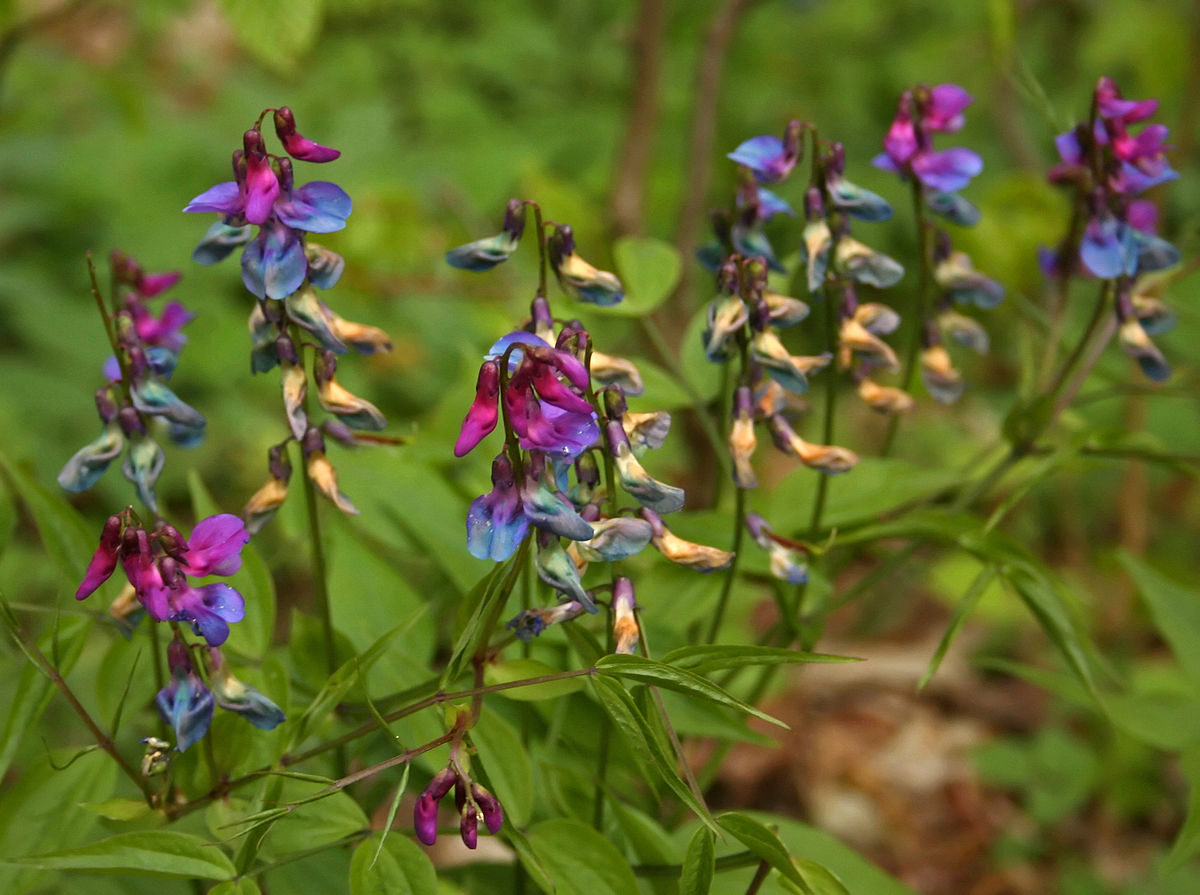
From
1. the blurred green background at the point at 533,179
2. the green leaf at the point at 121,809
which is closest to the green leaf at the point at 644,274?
the green leaf at the point at 121,809

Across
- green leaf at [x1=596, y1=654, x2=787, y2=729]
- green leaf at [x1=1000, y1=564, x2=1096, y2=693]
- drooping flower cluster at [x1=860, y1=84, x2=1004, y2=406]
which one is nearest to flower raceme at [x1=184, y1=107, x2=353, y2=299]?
green leaf at [x1=596, y1=654, x2=787, y2=729]

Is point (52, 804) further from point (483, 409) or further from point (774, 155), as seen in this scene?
point (774, 155)

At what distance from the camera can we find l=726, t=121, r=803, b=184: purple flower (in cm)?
125

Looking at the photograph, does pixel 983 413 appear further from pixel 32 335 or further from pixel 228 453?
pixel 32 335

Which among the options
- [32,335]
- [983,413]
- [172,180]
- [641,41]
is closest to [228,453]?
[32,335]

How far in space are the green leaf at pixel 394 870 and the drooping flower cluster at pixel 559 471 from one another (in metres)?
0.23

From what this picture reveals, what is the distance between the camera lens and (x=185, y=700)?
104 centimetres

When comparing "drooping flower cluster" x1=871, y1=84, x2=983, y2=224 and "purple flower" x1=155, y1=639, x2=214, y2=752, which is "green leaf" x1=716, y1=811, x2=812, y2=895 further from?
"drooping flower cluster" x1=871, y1=84, x2=983, y2=224

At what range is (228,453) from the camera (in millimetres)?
3756

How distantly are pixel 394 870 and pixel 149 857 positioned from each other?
213 millimetres

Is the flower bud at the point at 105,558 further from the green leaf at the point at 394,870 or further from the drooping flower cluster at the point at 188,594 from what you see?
the green leaf at the point at 394,870

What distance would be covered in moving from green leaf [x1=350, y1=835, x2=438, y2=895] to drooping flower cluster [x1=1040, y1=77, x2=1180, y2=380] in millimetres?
1002

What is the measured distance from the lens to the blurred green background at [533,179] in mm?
2998

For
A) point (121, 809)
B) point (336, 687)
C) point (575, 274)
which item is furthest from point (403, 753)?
point (575, 274)
